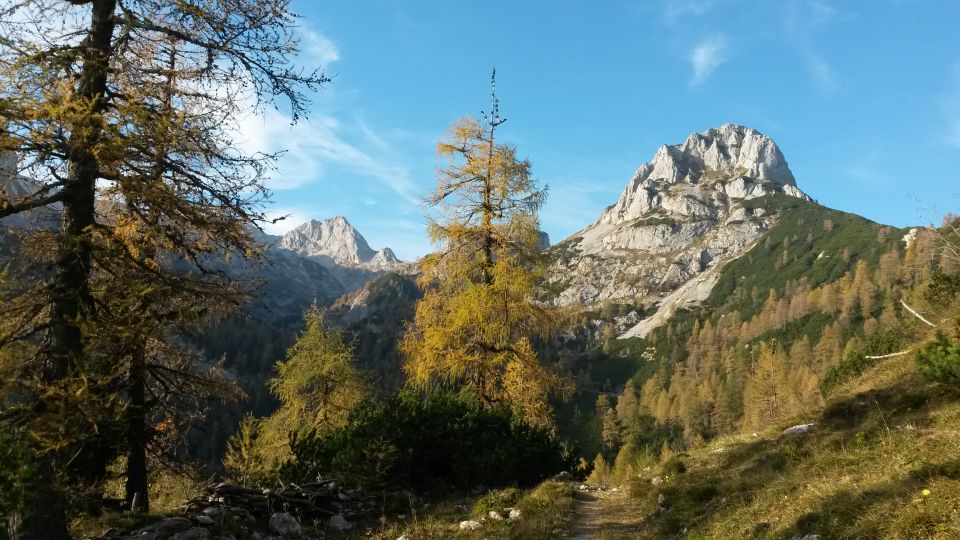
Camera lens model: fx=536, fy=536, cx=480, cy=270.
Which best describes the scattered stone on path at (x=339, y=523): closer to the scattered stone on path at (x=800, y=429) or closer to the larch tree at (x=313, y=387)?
the scattered stone on path at (x=800, y=429)

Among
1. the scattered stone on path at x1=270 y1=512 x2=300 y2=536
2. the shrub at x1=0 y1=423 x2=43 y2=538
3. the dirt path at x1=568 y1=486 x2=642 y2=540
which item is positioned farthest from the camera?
the dirt path at x1=568 y1=486 x2=642 y2=540

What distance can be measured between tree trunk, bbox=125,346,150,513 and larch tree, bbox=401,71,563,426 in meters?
8.07

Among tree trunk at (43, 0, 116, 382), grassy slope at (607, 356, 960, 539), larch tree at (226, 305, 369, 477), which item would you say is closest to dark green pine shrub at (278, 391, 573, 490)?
grassy slope at (607, 356, 960, 539)

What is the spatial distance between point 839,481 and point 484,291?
36.6ft

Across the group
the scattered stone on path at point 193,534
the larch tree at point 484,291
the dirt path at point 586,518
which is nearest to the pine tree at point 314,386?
the larch tree at point 484,291

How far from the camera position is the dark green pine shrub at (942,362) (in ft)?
27.2

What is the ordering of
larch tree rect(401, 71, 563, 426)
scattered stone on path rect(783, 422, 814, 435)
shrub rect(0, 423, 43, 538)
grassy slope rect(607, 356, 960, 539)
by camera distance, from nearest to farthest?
shrub rect(0, 423, 43, 538) < grassy slope rect(607, 356, 960, 539) < scattered stone on path rect(783, 422, 814, 435) < larch tree rect(401, 71, 563, 426)

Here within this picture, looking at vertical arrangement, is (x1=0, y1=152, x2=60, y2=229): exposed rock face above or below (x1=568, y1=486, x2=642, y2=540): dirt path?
above

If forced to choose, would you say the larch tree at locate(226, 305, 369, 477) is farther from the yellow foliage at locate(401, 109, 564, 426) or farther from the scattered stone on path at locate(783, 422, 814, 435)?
the scattered stone on path at locate(783, 422, 814, 435)

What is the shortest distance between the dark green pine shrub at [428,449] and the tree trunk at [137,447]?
239cm

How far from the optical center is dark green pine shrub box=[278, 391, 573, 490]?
1034 cm

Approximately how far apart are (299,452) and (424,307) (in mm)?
7519

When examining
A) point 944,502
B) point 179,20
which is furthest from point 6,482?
point 944,502

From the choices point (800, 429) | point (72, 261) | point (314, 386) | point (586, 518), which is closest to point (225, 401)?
point (72, 261)
